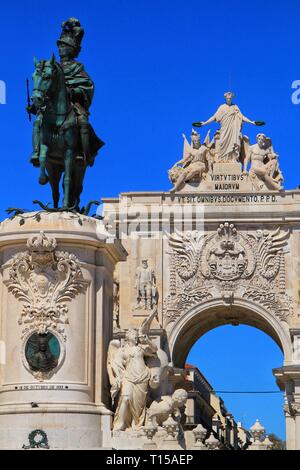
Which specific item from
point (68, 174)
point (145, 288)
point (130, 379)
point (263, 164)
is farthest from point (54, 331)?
point (263, 164)

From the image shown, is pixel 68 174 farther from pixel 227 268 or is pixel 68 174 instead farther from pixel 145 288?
pixel 227 268

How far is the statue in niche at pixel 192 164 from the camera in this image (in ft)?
170

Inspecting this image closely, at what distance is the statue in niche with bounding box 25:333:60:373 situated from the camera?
653 inches

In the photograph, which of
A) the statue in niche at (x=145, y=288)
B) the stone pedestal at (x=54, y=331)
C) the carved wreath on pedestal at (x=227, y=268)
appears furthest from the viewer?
the carved wreath on pedestal at (x=227, y=268)

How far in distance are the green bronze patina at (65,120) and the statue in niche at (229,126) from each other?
113 ft

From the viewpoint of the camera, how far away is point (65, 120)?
17.9m

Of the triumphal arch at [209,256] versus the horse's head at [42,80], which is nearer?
the horse's head at [42,80]

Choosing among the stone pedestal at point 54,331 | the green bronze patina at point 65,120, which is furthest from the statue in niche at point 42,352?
the green bronze patina at point 65,120

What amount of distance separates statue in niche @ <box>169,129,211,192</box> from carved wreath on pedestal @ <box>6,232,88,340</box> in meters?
34.6

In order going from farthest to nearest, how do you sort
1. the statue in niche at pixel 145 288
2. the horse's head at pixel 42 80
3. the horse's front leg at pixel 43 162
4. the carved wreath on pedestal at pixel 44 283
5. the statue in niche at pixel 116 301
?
the statue in niche at pixel 145 288
the statue in niche at pixel 116 301
the horse's front leg at pixel 43 162
the horse's head at pixel 42 80
the carved wreath on pedestal at pixel 44 283

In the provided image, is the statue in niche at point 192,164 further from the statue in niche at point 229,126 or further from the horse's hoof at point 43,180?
the horse's hoof at point 43,180

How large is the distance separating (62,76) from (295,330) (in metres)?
32.3

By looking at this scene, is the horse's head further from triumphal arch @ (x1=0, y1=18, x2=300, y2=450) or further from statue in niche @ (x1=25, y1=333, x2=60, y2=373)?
statue in niche @ (x1=25, y1=333, x2=60, y2=373)

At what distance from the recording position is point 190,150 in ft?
172
